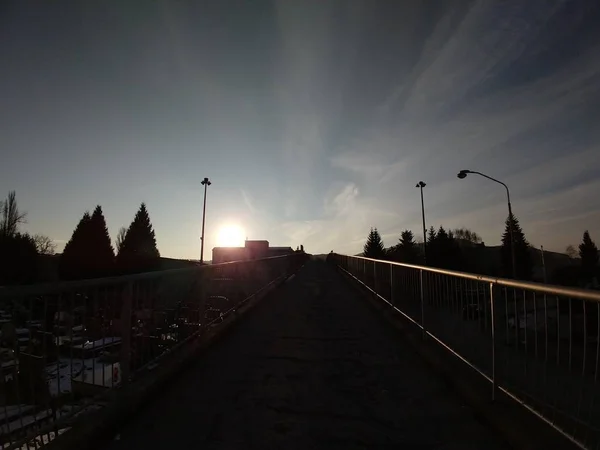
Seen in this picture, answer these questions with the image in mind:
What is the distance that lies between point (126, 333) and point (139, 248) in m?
68.0

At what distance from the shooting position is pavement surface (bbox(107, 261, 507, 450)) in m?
3.47

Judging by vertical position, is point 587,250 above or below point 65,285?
above

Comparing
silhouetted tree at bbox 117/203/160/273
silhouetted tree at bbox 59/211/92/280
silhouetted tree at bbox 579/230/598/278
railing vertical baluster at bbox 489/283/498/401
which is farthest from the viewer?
silhouetted tree at bbox 579/230/598/278

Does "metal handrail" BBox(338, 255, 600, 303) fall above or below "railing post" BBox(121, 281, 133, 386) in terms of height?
above

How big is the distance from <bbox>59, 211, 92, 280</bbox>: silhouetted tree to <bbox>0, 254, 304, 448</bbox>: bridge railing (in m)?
57.5

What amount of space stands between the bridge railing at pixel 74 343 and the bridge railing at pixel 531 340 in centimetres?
389

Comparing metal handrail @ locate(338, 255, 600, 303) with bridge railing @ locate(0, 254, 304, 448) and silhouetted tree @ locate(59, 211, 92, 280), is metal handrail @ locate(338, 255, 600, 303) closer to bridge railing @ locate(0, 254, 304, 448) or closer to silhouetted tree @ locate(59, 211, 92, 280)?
bridge railing @ locate(0, 254, 304, 448)

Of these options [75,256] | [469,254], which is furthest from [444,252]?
[75,256]

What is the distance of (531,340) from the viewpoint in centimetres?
375

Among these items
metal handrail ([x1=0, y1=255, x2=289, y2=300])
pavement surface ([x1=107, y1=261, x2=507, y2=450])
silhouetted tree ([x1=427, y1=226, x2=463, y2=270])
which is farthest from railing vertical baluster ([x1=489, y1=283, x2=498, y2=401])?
silhouetted tree ([x1=427, y1=226, x2=463, y2=270])

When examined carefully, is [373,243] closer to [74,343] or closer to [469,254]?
[469,254]

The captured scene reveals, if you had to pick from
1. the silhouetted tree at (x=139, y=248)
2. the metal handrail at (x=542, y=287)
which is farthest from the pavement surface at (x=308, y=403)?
the silhouetted tree at (x=139, y=248)

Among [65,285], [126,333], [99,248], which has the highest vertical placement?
[99,248]

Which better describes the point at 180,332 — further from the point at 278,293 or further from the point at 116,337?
the point at 278,293
